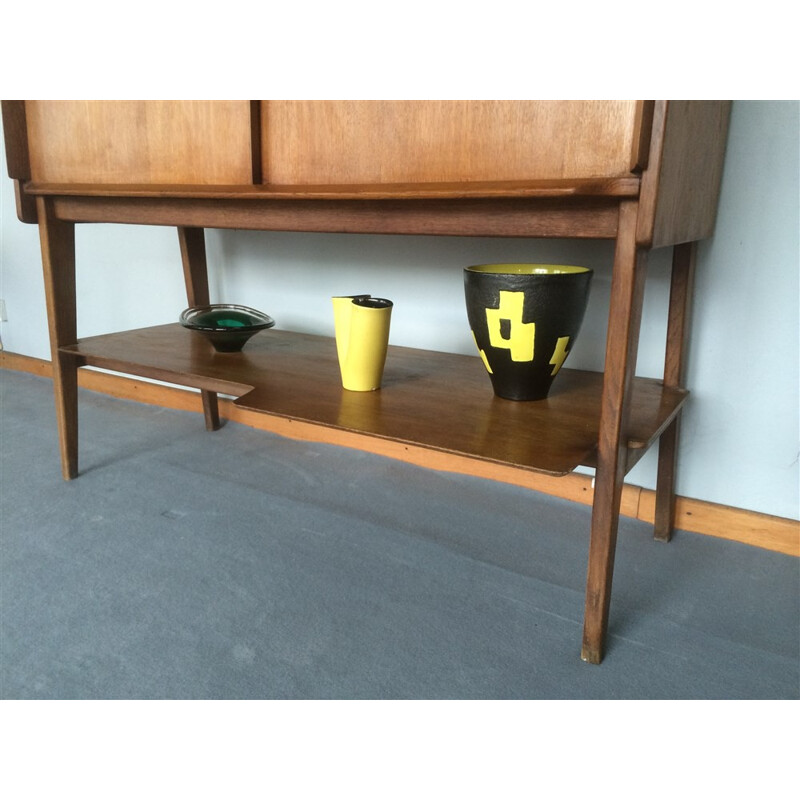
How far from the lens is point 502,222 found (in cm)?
90

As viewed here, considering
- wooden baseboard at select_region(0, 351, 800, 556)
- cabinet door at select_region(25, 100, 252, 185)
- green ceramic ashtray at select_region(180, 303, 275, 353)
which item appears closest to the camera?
cabinet door at select_region(25, 100, 252, 185)

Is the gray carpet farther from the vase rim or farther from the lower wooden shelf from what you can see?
the vase rim

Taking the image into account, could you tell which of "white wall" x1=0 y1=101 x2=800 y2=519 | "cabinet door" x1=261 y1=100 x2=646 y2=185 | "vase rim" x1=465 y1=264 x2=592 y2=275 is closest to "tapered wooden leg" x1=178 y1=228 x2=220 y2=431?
"white wall" x1=0 y1=101 x2=800 y2=519

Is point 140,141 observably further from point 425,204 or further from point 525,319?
point 525,319

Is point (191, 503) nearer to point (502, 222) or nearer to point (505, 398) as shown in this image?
point (505, 398)

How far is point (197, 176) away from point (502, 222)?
557 millimetres

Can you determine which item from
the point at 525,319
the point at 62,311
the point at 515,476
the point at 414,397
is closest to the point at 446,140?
the point at 525,319

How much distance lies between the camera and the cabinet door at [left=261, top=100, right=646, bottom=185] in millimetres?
802

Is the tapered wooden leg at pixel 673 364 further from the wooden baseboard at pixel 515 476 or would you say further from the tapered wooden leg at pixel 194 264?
the tapered wooden leg at pixel 194 264

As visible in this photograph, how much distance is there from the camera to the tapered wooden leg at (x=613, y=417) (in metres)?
0.82

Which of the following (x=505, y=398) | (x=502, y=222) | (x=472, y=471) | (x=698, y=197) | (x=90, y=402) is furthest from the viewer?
(x=90, y=402)

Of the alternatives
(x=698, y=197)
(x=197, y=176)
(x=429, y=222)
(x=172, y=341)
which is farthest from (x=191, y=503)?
(x=698, y=197)

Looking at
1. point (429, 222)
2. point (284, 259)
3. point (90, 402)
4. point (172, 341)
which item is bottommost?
point (90, 402)

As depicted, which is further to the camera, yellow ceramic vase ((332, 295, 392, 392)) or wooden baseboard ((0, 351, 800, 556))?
wooden baseboard ((0, 351, 800, 556))
